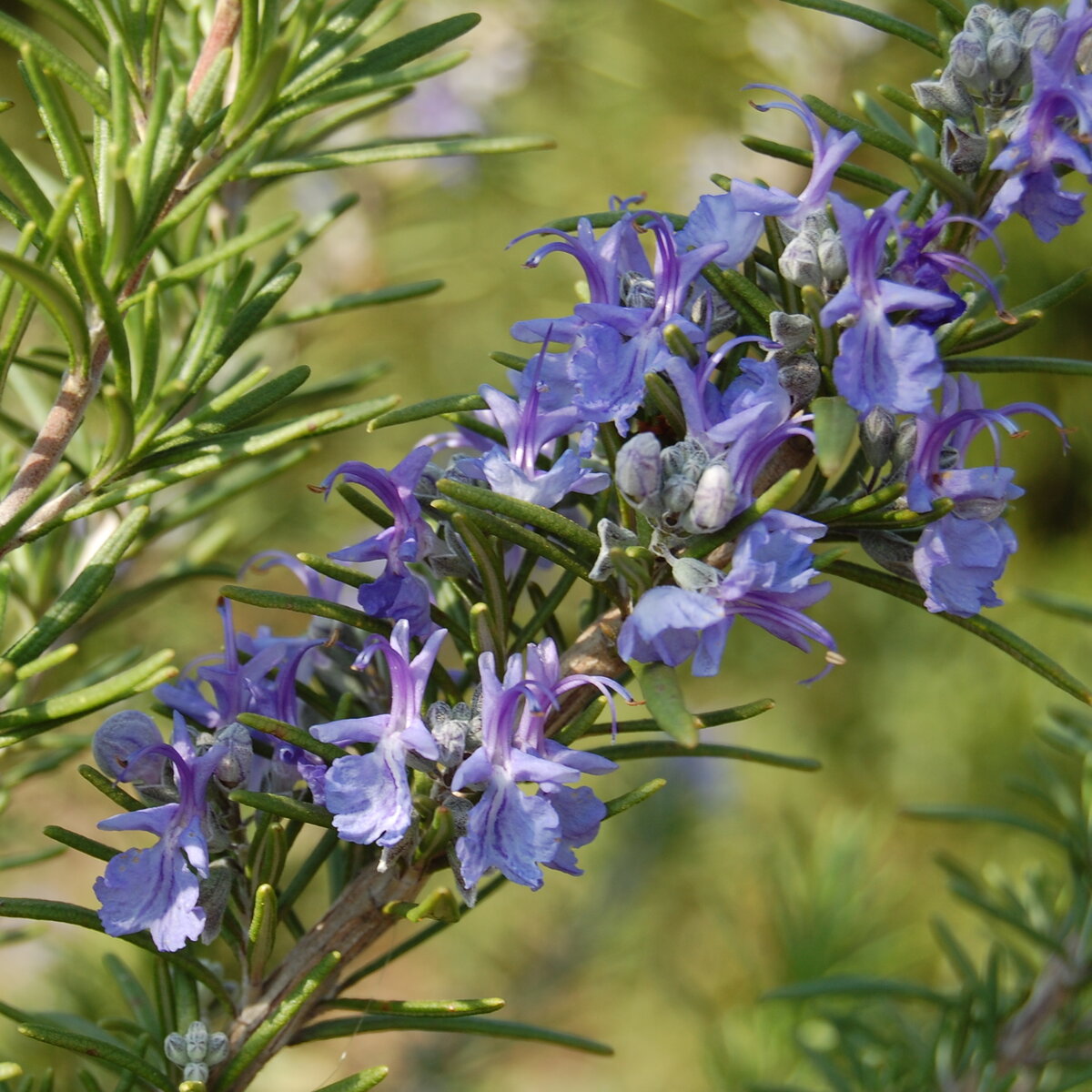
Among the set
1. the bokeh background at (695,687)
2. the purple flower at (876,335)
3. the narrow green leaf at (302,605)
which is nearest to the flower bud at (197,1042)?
the narrow green leaf at (302,605)

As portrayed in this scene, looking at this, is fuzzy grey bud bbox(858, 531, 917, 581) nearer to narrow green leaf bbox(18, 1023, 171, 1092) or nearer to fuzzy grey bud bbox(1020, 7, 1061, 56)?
fuzzy grey bud bbox(1020, 7, 1061, 56)

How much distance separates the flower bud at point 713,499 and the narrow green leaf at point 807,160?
219mm

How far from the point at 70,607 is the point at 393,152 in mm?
311

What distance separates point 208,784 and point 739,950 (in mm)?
1080

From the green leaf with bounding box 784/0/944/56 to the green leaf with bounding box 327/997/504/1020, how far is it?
0.56 m

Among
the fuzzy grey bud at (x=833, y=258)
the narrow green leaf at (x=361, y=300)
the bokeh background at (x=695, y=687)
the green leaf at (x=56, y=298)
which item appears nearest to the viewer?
the green leaf at (x=56, y=298)

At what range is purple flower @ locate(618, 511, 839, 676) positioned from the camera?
1.51ft

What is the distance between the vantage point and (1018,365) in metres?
0.60

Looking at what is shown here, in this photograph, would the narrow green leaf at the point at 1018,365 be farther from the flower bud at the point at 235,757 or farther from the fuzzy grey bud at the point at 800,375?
the flower bud at the point at 235,757

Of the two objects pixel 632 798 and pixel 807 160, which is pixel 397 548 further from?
pixel 807 160

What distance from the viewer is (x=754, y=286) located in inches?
21.8

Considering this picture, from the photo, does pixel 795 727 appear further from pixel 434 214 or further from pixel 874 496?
pixel 874 496

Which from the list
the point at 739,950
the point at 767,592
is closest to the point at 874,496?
the point at 767,592

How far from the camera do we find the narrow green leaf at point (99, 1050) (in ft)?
1.63
